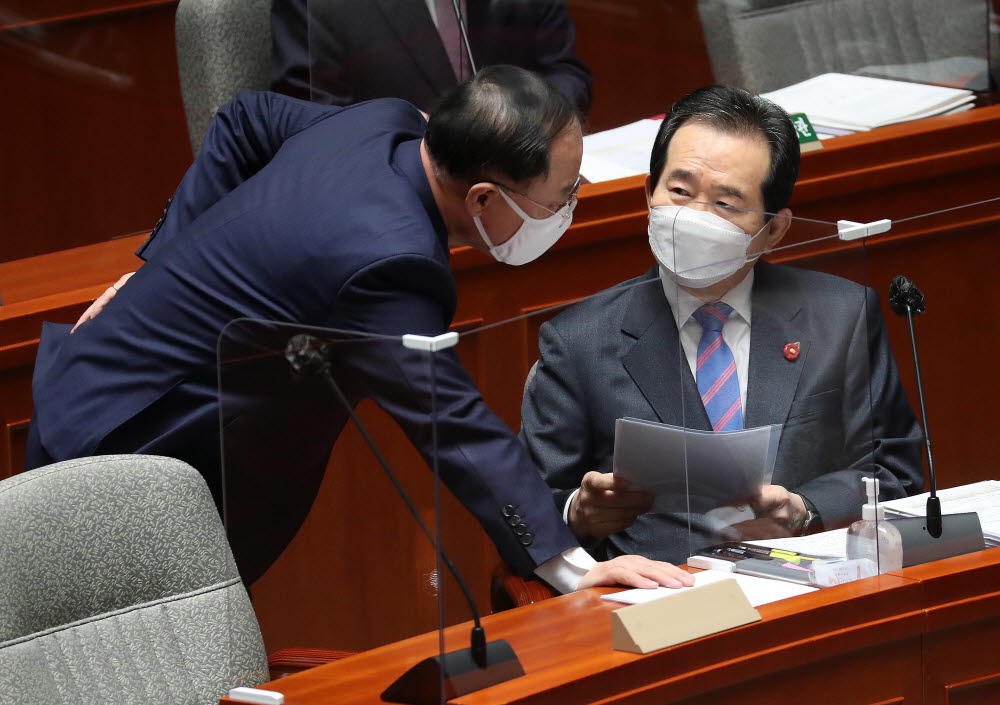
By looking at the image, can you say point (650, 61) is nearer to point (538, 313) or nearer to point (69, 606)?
point (538, 313)

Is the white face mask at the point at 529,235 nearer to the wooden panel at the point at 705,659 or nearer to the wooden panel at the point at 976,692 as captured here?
the wooden panel at the point at 705,659

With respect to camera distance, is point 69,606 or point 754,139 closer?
point 69,606

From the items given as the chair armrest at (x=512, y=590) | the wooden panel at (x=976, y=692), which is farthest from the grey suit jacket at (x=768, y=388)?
the wooden panel at (x=976, y=692)

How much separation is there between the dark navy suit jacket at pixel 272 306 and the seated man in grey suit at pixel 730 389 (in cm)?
12

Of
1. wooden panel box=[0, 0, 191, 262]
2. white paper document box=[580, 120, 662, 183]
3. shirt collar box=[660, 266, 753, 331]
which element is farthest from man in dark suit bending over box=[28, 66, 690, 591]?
wooden panel box=[0, 0, 191, 262]

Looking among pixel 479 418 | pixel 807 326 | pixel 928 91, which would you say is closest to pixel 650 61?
pixel 928 91

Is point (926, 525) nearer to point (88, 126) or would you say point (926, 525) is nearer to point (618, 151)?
point (618, 151)

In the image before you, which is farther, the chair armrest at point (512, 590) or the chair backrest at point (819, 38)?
the chair backrest at point (819, 38)

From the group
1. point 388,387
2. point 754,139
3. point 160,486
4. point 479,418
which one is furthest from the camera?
point 754,139

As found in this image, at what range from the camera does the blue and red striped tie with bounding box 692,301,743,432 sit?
1748mm

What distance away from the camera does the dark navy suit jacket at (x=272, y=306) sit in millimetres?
1535

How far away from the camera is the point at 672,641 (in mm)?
1469

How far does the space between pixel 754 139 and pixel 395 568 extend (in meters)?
1.00

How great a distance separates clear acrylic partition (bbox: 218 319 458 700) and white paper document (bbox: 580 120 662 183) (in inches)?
58.2
